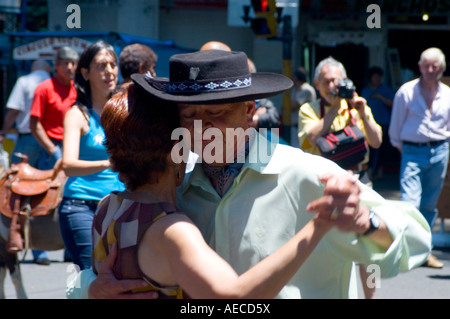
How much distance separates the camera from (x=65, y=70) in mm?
7406

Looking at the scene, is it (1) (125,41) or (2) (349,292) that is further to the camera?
(1) (125,41)

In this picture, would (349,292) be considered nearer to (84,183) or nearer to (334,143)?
(84,183)

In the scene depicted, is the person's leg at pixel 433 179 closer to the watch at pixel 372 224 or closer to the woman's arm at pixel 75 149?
the woman's arm at pixel 75 149

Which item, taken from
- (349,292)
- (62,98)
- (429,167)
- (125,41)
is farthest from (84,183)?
(125,41)

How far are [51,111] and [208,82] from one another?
540 centimetres

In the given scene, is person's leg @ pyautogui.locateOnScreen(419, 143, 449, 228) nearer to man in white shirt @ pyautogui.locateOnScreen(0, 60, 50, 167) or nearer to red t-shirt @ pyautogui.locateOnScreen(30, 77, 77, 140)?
red t-shirt @ pyautogui.locateOnScreen(30, 77, 77, 140)

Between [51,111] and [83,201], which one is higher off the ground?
[51,111]

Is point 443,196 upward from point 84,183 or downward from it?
downward

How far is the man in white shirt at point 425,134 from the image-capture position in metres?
7.19

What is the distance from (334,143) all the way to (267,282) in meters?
3.61

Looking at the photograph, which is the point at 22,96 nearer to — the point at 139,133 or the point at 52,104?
the point at 52,104

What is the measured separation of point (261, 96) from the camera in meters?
2.18

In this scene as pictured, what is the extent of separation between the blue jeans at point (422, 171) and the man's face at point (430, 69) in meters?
0.67

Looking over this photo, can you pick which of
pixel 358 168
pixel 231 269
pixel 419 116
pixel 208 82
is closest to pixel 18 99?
pixel 419 116
